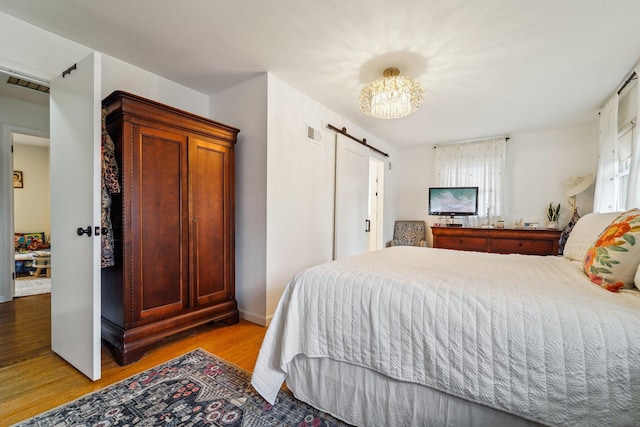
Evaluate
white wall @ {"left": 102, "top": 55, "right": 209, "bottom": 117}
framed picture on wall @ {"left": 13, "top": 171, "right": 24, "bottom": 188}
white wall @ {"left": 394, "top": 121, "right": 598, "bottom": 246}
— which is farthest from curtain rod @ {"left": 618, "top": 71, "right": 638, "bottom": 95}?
framed picture on wall @ {"left": 13, "top": 171, "right": 24, "bottom": 188}

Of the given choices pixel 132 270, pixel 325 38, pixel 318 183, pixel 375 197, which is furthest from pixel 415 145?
pixel 132 270

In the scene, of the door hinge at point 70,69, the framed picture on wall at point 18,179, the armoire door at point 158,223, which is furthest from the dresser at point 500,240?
the framed picture on wall at point 18,179

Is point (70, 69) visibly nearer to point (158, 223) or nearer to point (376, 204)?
point (158, 223)

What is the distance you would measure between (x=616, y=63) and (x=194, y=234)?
3.98m

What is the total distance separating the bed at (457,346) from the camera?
910mm

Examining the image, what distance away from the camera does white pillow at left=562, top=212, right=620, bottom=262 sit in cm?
173

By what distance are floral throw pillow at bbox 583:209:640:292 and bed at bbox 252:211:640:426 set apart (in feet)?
0.04

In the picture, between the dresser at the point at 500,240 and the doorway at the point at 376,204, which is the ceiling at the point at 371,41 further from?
the doorway at the point at 376,204

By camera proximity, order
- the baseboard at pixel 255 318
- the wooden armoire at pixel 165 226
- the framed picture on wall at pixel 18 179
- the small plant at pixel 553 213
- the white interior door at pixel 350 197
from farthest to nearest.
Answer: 1. the framed picture on wall at pixel 18 179
2. the small plant at pixel 553 213
3. the white interior door at pixel 350 197
4. the baseboard at pixel 255 318
5. the wooden armoire at pixel 165 226

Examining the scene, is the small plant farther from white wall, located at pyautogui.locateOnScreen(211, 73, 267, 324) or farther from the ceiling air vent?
white wall, located at pyautogui.locateOnScreen(211, 73, 267, 324)

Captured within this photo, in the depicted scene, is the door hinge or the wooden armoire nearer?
the door hinge

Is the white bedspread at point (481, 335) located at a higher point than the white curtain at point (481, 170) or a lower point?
lower

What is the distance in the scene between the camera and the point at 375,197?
203 inches

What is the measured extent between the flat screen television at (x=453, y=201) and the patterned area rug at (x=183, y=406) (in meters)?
4.21
